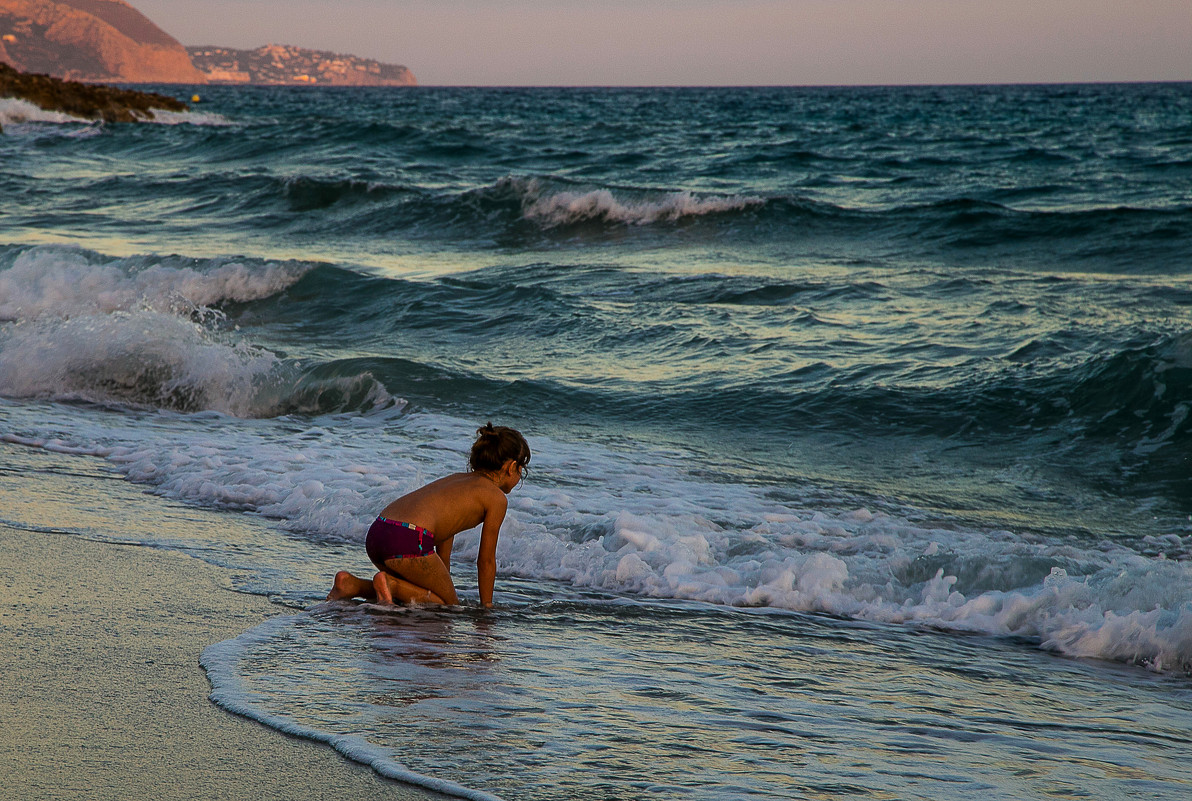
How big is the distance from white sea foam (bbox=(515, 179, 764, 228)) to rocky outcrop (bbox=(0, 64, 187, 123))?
28938mm

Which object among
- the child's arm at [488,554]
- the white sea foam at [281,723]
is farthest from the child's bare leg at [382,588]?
the white sea foam at [281,723]

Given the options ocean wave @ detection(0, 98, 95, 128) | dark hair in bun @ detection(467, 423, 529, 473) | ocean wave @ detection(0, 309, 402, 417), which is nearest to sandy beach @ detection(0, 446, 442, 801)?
dark hair in bun @ detection(467, 423, 529, 473)

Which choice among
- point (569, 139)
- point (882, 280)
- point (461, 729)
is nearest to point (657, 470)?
point (461, 729)

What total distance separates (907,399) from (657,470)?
2.70m

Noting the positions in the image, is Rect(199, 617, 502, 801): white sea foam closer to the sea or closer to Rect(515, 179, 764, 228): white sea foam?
the sea

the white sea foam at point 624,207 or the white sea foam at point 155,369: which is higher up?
the white sea foam at point 624,207

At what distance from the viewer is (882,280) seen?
13.1m

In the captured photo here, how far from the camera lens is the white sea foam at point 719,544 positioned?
484cm

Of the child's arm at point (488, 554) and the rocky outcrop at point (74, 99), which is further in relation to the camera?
the rocky outcrop at point (74, 99)

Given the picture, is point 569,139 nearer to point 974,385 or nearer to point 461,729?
point 974,385

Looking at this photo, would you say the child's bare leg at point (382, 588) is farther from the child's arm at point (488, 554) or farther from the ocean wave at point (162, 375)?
the ocean wave at point (162, 375)

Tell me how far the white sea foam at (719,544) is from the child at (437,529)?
76 cm

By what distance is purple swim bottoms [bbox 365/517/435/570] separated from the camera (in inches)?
179

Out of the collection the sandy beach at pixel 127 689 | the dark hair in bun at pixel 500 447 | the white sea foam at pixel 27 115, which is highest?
the white sea foam at pixel 27 115
